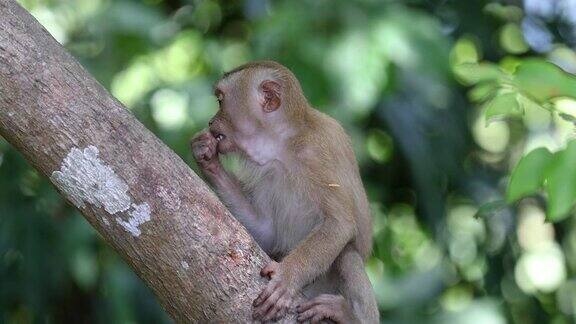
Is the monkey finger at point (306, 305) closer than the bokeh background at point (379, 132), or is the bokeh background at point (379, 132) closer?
the monkey finger at point (306, 305)

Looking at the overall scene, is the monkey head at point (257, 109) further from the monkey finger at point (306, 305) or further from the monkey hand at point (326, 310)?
the monkey finger at point (306, 305)

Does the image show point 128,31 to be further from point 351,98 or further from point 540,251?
point 540,251

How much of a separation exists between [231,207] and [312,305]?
37.6 inches

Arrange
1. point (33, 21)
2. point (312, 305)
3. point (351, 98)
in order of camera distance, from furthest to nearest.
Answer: point (351, 98)
point (312, 305)
point (33, 21)

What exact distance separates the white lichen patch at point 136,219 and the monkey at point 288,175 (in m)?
0.91

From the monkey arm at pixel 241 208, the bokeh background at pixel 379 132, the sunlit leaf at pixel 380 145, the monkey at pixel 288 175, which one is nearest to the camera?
the monkey at pixel 288 175

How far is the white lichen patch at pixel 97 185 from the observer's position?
11.5 feet

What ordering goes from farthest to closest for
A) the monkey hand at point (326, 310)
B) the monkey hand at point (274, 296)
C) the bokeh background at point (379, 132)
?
the bokeh background at point (379, 132) < the monkey hand at point (326, 310) < the monkey hand at point (274, 296)

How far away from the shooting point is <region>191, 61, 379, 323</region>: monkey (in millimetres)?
4422

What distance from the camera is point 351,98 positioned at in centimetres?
592

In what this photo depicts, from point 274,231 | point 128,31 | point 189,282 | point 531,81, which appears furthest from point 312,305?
point 128,31

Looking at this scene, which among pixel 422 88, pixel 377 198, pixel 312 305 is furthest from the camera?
pixel 377 198

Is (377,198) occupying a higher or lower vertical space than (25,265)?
higher

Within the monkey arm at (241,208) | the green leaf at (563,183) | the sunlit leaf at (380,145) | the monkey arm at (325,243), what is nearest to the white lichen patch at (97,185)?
the monkey arm at (325,243)
